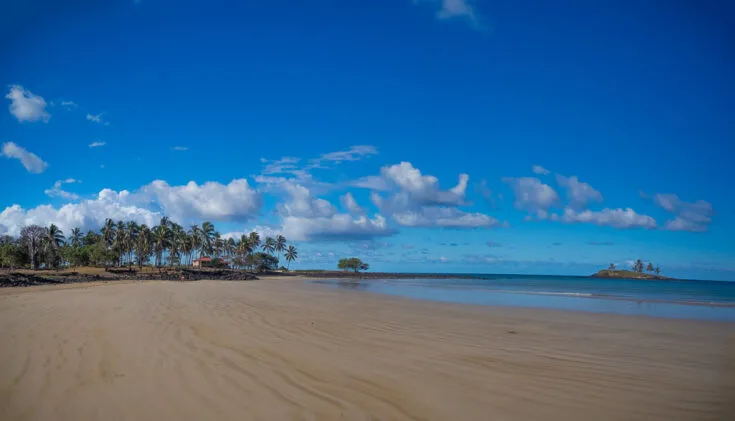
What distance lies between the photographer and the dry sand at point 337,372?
15.2 ft

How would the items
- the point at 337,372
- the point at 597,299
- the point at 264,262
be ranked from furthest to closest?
the point at 264,262 < the point at 597,299 < the point at 337,372

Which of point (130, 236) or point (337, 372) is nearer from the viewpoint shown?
point (337, 372)

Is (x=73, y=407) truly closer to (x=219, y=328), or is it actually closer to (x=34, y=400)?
(x=34, y=400)

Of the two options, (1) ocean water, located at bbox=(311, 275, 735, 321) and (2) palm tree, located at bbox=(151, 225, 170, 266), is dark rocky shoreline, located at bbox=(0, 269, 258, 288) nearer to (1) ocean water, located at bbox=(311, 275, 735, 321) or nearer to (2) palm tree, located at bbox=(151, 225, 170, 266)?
(2) palm tree, located at bbox=(151, 225, 170, 266)

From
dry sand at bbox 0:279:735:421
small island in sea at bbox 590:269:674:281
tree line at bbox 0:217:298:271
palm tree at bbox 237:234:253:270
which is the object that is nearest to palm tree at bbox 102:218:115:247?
tree line at bbox 0:217:298:271

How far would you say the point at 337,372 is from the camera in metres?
6.17

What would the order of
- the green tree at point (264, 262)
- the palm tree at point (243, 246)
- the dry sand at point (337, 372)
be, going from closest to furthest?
the dry sand at point (337, 372) → the palm tree at point (243, 246) → the green tree at point (264, 262)

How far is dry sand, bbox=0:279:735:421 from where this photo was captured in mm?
4637

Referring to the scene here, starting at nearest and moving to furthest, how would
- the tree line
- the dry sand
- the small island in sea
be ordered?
the dry sand → the tree line → the small island in sea

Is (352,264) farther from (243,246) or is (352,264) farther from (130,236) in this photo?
(130,236)

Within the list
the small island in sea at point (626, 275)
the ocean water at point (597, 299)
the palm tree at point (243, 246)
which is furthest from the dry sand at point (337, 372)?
the small island in sea at point (626, 275)

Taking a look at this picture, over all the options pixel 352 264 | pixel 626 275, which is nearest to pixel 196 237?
pixel 352 264

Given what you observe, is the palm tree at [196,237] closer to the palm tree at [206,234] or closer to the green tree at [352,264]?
the palm tree at [206,234]

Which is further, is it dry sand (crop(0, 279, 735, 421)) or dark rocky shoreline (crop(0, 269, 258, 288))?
dark rocky shoreline (crop(0, 269, 258, 288))
